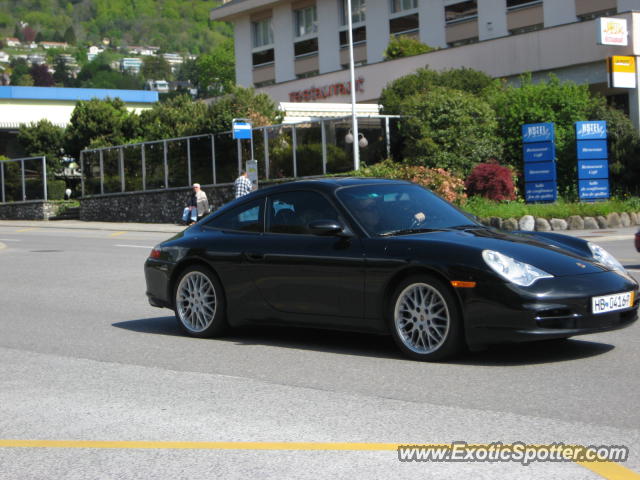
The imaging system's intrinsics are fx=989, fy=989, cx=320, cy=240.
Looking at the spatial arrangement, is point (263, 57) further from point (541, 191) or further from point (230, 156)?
point (541, 191)

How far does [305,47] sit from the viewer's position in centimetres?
5750

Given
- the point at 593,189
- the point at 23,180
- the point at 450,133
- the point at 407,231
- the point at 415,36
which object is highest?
the point at 415,36

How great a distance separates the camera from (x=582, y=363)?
24.3 feet

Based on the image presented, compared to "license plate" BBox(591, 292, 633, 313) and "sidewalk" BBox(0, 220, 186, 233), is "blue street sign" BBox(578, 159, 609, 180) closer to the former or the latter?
"sidewalk" BBox(0, 220, 186, 233)

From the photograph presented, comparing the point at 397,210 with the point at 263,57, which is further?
the point at 263,57

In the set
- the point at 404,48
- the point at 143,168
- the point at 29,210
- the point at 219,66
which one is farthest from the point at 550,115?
the point at 219,66

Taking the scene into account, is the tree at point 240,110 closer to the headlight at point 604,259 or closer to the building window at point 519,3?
the building window at point 519,3

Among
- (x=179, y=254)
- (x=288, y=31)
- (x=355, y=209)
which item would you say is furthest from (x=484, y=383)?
(x=288, y=31)

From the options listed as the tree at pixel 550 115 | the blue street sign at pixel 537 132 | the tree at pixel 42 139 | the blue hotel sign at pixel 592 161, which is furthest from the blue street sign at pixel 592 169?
the tree at pixel 42 139

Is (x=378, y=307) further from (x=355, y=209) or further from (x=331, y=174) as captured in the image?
(x=331, y=174)

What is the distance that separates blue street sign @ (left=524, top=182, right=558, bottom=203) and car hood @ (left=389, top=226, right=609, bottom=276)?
2225cm

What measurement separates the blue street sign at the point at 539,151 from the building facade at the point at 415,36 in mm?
7889

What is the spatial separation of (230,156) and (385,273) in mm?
29737

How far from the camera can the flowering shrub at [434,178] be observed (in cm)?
2966
